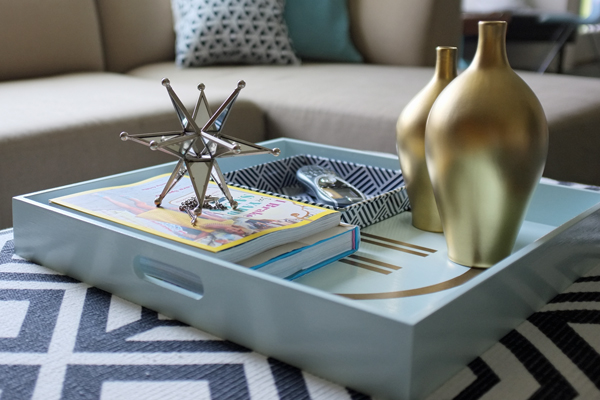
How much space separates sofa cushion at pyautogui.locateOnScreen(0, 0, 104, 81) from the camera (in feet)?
6.72

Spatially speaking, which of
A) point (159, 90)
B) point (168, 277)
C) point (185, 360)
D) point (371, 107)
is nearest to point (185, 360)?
point (185, 360)

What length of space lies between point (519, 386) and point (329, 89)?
1322 mm

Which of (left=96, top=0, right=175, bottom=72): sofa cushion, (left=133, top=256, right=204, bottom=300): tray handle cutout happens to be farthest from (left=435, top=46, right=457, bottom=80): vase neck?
(left=96, top=0, right=175, bottom=72): sofa cushion

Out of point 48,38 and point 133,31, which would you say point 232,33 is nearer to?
point 133,31

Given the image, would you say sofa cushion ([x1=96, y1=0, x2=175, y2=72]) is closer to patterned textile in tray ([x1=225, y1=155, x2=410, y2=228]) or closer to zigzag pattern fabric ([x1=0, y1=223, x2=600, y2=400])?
patterned textile in tray ([x1=225, y1=155, x2=410, y2=228])

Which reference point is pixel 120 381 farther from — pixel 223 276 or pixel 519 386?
pixel 519 386

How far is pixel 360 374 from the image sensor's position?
0.58 meters

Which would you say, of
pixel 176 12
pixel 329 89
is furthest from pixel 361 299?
pixel 176 12

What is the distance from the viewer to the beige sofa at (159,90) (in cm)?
146

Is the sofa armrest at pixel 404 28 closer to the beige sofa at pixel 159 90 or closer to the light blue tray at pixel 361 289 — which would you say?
the beige sofa at pixel 159 90

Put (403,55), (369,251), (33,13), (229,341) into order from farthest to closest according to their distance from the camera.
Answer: (403,55) → (33,13) → (369,251) → (229,341)

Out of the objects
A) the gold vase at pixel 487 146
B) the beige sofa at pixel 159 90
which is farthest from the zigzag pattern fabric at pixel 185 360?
the beige sofa at pixel 159 90

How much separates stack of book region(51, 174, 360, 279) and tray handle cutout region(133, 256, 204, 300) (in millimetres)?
34

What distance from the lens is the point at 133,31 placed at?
245 centimetres
